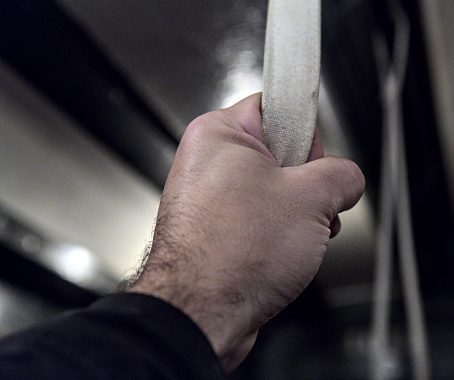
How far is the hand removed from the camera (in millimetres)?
234

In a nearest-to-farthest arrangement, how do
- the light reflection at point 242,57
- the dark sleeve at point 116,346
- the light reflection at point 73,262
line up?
the dark sleeve at point 116,346, the light reflection at point 242,57, the light reflection at point 73,262

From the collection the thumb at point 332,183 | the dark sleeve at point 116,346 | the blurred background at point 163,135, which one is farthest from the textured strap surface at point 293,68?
the blurred background at point 163,135

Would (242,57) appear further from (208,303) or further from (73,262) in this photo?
(73,262)

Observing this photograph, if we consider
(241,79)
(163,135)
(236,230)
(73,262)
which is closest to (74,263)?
(73,262)

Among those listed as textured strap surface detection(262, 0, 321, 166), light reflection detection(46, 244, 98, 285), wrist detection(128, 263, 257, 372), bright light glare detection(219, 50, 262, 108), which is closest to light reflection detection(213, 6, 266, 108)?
bright light glare detection(219, 50, 262, 108)

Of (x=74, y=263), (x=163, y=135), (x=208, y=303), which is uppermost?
(x=208, y=303)

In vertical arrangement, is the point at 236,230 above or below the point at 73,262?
above

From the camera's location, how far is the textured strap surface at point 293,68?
10.3 inches

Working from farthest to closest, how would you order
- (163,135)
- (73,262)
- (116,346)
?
(73,262) → (163,135) → (116,346)

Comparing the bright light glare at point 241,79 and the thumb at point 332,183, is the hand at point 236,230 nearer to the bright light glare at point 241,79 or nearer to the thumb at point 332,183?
the thumb at point 332,183

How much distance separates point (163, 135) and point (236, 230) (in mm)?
510

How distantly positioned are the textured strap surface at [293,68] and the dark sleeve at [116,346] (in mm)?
128

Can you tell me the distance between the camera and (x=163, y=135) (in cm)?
73

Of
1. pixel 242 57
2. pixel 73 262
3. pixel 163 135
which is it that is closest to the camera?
pixel 242 57
